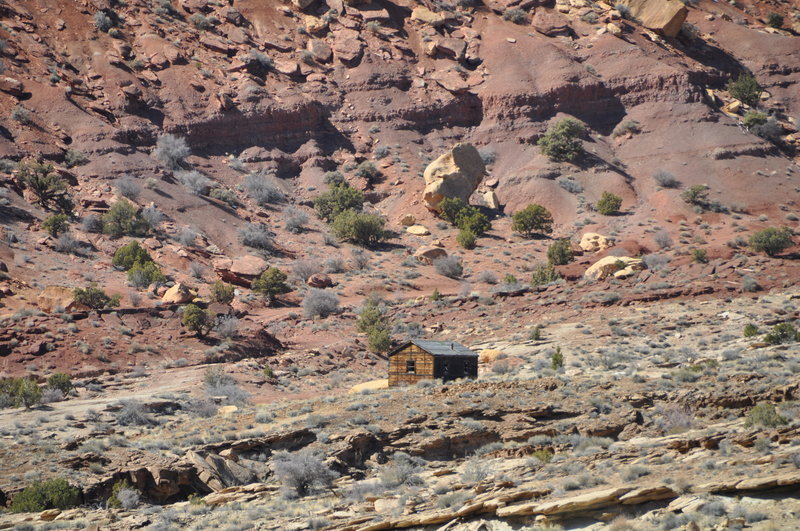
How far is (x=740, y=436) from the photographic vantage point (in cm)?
1891

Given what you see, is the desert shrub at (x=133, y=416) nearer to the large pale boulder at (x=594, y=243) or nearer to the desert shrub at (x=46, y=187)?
the desert shrub at (x=46, y=187)

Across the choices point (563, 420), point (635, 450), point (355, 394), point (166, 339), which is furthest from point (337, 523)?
point (166, 339)

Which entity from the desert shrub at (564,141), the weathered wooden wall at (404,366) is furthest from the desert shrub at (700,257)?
the desert shrub at (564,141)

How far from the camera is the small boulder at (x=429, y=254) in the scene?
57.4 m

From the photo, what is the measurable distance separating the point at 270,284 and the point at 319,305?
406cm

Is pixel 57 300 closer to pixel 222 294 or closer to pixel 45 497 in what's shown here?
pixel 222 294

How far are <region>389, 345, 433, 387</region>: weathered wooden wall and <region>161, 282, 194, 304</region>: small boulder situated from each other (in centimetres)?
1553

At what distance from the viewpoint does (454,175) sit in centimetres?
6531

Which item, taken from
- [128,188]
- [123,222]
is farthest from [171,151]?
[123,222]

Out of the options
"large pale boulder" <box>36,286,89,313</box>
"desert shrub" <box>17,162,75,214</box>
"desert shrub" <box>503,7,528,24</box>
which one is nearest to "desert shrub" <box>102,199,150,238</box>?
"desert shrub" <box>17,162,75,214</box>

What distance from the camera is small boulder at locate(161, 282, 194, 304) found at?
4400cm

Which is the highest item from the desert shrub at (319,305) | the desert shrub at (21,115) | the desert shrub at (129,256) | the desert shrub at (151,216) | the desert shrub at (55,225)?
the desert shrub at (21,115)

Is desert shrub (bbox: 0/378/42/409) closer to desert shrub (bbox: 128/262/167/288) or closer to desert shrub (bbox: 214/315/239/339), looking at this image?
desert shrub (bbox: 214/315/239/339)

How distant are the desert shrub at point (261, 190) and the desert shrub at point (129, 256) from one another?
16020mm
